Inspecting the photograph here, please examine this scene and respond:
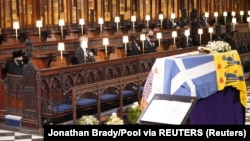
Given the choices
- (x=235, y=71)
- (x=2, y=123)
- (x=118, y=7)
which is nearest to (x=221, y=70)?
(x=235, y=71)

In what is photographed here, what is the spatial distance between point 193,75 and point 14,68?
404 centimetres

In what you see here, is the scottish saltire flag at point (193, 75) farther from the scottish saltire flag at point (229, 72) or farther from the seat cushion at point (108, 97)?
the seat cushion at point (108, 97)

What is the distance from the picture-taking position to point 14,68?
932 centimetres

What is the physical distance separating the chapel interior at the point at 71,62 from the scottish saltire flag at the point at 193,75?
230cm

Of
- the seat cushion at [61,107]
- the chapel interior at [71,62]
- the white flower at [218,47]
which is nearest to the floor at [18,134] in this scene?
the chapel interior at [71,62]

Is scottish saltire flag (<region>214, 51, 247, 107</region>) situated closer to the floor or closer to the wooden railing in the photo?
the floor

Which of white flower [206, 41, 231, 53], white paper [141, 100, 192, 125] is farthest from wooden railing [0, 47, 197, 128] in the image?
white paper [141, 100, 192, 125]

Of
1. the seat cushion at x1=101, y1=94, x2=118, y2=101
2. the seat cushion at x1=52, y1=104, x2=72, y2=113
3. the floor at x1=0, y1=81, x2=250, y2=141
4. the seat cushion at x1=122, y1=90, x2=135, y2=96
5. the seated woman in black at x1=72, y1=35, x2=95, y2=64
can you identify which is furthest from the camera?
the seated woman in black at x1=72, y1=35, x2=95, y2=64

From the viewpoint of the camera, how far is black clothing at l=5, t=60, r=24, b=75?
9.28 meters

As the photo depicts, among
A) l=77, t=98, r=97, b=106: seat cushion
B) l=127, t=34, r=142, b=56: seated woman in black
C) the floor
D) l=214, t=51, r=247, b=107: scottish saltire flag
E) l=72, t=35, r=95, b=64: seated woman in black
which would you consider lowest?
the floor

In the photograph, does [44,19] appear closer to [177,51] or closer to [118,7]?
[118,7]

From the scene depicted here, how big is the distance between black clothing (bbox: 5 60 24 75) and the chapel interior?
0.89ft

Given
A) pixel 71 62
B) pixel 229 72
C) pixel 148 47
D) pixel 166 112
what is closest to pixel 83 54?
pixel 71 62

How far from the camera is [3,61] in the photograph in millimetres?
9828
